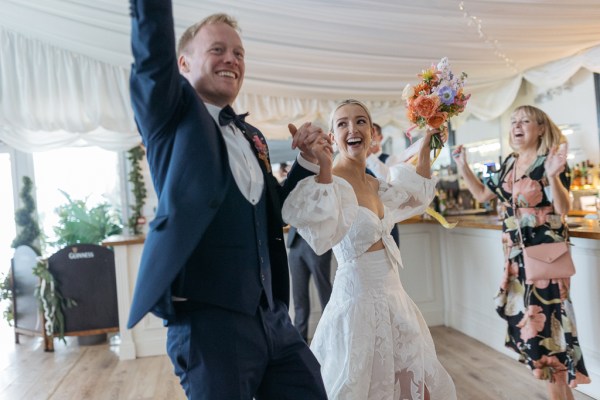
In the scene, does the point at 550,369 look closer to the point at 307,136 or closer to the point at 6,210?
the point at 307,136

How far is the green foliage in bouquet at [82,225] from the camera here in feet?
21.0

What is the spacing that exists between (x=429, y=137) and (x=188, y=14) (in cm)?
232

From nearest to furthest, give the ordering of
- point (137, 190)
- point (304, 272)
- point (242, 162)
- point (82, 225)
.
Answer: point (242, 162) < point (304, 272) < point (137, 190) < point (82, 225)

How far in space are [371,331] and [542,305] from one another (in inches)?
49.3

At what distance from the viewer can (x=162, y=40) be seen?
120 cm

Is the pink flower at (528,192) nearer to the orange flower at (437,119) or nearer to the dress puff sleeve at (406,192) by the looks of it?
the dress puff sleeve at (406,192)

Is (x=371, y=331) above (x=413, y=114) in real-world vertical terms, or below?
below

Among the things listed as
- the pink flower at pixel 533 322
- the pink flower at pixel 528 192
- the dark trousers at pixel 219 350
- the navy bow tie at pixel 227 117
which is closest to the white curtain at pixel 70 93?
the pink flower at pixel 528 192

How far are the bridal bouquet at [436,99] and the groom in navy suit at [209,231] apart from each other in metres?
1.13

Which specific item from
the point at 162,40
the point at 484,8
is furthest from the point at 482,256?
the point at 162,40

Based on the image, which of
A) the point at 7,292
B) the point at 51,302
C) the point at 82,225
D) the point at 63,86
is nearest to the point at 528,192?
the point at 51,302

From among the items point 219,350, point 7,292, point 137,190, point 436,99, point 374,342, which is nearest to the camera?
point 219,350

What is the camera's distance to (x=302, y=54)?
461 centimetres

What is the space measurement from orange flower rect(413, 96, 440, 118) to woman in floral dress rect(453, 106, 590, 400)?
2.83ft
